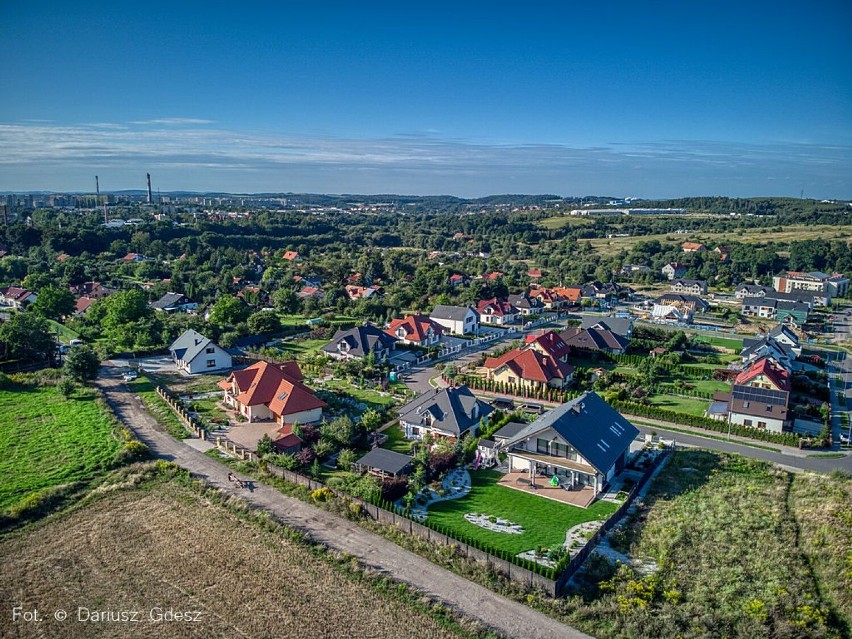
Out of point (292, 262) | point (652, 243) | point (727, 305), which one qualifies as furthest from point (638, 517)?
point (652, 243)

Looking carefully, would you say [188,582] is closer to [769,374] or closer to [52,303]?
[769,374]

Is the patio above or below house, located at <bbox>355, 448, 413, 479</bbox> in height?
below

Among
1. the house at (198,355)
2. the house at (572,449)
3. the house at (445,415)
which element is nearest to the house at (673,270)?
the house at (445,415)

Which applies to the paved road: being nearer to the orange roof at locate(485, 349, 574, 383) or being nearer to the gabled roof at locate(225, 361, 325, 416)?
the gabled roof at locate(225, 361, 325, 416)

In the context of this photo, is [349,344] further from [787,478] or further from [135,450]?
[787,478]

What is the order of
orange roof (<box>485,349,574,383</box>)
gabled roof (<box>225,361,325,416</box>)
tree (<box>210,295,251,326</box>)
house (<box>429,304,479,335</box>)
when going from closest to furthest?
gabled roof (<box>225,361,325,416</box>) < orange roof (<box>485,349,574,383</box>) < tree (<box>210,295,251,326</box>) < house (<box>429,304,479,335</box>)

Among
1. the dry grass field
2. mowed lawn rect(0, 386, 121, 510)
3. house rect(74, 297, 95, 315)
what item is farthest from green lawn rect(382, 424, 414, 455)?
house rect(74, 297, 95, 315)

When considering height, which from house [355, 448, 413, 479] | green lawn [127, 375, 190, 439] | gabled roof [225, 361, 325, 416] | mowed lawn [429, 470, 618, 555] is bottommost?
mowed lawn [429, 470, 618, 555]
